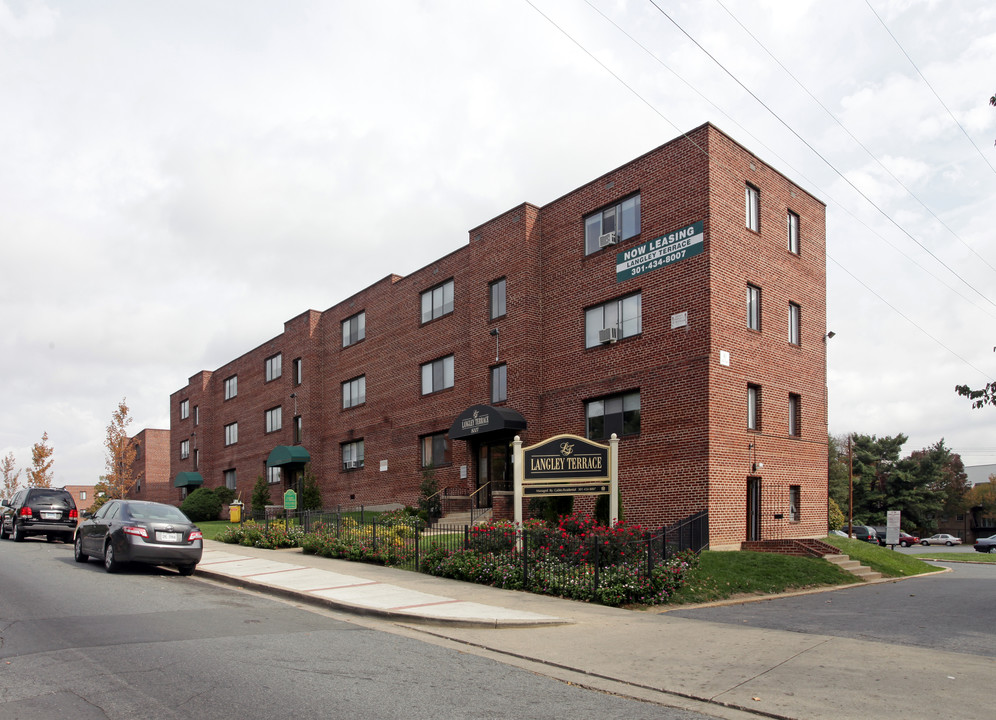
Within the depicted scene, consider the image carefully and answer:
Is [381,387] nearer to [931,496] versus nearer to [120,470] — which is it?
[120,470]

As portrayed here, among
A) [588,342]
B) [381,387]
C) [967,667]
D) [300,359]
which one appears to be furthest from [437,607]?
[300,359]

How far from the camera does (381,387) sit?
1401 inches

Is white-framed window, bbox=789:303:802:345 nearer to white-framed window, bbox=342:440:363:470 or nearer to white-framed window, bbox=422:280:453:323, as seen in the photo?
white-framed window, bbox=422:280:453:323

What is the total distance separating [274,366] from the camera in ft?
149

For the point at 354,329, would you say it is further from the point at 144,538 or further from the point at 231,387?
the point at 144,538

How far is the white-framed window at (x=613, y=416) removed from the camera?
22.9 m

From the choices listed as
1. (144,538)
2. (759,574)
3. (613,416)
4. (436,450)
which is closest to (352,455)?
(436,450)

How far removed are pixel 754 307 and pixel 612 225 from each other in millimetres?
4898

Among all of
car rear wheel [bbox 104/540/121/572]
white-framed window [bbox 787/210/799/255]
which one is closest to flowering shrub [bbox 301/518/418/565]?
car rear wheel [bbox 104/540/121/572]

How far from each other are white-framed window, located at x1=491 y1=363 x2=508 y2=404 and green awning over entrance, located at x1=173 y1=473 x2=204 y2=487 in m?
33.8

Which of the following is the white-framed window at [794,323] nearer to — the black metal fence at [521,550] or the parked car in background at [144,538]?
the black metal fence at [521,550]

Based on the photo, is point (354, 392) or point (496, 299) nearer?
point (496, 299)

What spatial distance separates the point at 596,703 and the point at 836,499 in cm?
7081

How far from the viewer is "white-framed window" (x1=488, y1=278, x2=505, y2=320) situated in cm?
2823
